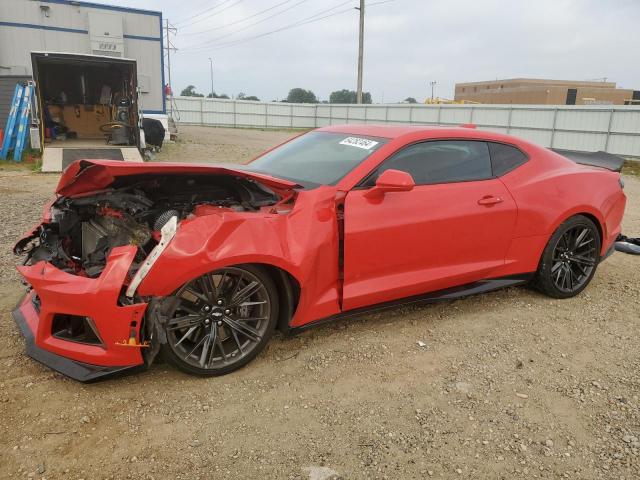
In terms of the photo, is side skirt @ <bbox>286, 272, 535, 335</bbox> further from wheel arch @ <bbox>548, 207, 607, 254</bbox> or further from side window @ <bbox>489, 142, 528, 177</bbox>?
side window @ <bbox>489, 142, 528, 177</bbox>

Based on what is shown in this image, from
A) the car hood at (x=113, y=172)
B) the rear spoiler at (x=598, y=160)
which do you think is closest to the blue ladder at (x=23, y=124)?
the car hood at (x=113, y=172)

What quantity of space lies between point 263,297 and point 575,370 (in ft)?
6.84

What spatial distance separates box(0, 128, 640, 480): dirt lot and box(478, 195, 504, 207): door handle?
3.06ft

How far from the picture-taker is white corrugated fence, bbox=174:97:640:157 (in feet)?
55.4

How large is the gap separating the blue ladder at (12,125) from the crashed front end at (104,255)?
10.8 meters

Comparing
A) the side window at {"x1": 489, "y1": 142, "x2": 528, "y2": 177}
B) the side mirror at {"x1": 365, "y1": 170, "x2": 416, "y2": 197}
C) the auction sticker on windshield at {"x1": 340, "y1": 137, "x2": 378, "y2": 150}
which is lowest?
the side mirror at {"x1": 365, "y1": 170, "x2": 416, "y2": 197}

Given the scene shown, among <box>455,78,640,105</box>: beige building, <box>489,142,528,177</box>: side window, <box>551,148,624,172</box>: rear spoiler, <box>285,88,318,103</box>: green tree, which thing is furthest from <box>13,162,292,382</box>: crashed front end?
<box>285,88,318,103</box>: green tree

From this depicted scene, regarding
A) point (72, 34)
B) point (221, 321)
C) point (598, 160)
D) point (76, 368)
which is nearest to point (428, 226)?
point (221, 321)

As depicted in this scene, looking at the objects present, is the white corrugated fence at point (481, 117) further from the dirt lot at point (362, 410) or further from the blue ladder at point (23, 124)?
the dirt lot at point (362, 410)

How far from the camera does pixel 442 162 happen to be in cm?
375

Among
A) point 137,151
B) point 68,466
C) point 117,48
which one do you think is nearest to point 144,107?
point 117,48

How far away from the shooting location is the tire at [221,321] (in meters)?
2.83

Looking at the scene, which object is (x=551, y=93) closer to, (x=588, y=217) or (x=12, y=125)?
(x=12, y=125)

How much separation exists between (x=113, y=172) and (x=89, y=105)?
13.0 m
